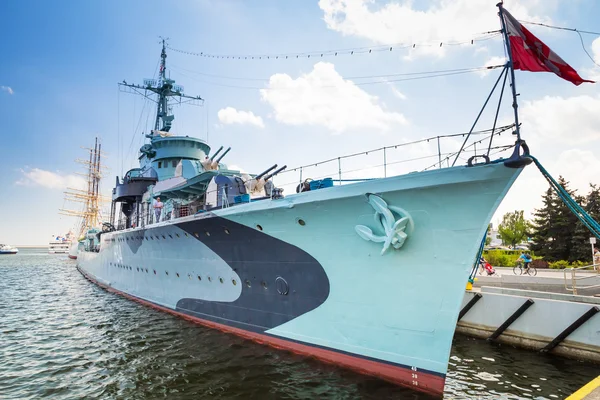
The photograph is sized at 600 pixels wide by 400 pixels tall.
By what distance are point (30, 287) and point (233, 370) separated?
21271mm

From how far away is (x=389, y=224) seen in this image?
5605 mm

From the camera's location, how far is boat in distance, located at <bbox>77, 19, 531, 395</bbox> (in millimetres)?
5301

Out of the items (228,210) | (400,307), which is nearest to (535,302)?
(400,307)

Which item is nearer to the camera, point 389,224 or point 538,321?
point 389,224

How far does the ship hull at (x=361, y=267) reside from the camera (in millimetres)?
5305

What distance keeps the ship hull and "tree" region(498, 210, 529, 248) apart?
4274 cm

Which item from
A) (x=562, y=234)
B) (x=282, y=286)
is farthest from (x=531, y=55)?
(x=562, y=234)

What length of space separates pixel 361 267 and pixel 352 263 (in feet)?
0.64

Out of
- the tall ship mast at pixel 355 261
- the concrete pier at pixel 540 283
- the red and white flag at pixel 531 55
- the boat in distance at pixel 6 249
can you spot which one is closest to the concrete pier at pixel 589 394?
the tall ship mast at pixel 355 261

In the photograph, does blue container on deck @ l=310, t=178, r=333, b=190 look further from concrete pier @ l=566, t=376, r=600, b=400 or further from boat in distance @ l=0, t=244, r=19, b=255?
boat in distance @ l=0, t=244, r=19, b=255

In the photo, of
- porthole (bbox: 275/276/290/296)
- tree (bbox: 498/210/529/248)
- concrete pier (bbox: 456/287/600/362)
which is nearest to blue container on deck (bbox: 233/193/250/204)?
porthole (bbox: 275/276/290/296)

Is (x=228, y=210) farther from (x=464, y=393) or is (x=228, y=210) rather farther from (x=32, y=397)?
(x=464, y=393)

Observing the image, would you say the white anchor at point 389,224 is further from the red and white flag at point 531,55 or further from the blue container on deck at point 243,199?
the blue container on deck at point 243,199

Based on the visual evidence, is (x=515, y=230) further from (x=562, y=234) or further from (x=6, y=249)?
(x=6, y=249)
